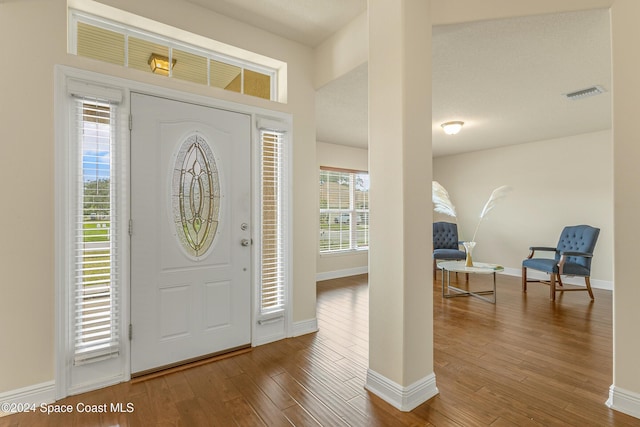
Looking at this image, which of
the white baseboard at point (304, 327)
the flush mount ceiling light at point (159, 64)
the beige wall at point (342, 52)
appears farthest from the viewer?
the white baseboard at point (304, 327)

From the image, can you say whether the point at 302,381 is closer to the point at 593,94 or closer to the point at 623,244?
the point at 623,244

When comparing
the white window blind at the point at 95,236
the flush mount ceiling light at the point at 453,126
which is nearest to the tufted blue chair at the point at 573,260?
the flush mount ceiling light at the point at 453,126

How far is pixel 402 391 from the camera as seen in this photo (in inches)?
74.2

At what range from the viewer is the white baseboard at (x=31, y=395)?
186 centimetres

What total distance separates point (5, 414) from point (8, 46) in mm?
2275

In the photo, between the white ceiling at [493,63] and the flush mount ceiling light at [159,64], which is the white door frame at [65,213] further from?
the white ceiling at [493,63]

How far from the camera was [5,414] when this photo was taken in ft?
6.02

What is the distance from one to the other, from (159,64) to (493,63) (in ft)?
9.55

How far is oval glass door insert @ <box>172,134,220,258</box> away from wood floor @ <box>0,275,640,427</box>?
1053 millimetres

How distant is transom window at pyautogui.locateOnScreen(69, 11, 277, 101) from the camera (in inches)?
87.4

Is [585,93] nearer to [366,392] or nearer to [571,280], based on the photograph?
[571,280]

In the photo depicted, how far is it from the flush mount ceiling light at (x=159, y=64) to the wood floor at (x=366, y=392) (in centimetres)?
242

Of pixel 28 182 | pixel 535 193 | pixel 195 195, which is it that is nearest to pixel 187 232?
pixel 195 195

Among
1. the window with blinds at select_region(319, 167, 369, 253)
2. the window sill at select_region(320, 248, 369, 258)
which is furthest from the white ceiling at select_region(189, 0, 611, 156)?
the window sill at select_region(320, 248, 369, 258)
